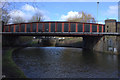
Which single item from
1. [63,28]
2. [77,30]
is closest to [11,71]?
[63,28]

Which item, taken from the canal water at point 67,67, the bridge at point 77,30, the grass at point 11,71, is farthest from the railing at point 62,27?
the grass at point 11,71

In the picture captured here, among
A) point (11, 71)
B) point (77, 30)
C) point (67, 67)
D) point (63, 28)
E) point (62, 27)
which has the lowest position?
point (67, 67)

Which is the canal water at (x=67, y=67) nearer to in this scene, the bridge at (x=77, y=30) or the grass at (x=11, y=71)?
the grass at (x=11, y=71)

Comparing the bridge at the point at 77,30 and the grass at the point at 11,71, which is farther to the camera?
the bridge at the point at 77,30

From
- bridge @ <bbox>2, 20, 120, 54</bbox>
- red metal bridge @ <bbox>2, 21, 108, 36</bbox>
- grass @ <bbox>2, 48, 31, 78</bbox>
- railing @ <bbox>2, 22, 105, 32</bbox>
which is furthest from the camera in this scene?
railing @ <bbox>2, 22, 105, 32</bbox>

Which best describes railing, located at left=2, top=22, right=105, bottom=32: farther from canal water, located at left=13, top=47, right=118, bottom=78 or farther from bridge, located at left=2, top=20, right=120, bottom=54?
canal water, located at left=13, top=47, right=118, bottom=78

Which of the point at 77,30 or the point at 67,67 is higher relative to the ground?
the point at 77,30

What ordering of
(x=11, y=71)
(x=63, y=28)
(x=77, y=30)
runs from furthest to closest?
(x=63, y=28) < (x=77, y=30) < (x=11, y=71)

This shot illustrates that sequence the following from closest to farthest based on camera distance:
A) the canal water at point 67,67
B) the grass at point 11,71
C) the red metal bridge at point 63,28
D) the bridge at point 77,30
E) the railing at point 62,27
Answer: the grass at point 11,71
the canal water at point 67,67
the bridge at point 77,30
the red metal bridge at point 63,28
the railing at point 62,27

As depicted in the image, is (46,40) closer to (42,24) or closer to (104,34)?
(42,24)

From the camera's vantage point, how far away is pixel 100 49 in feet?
93.8

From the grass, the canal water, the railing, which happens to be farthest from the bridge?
the grass

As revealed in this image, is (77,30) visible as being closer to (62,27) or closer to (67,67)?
(62,27)

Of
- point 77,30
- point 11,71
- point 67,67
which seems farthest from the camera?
point 77,30
